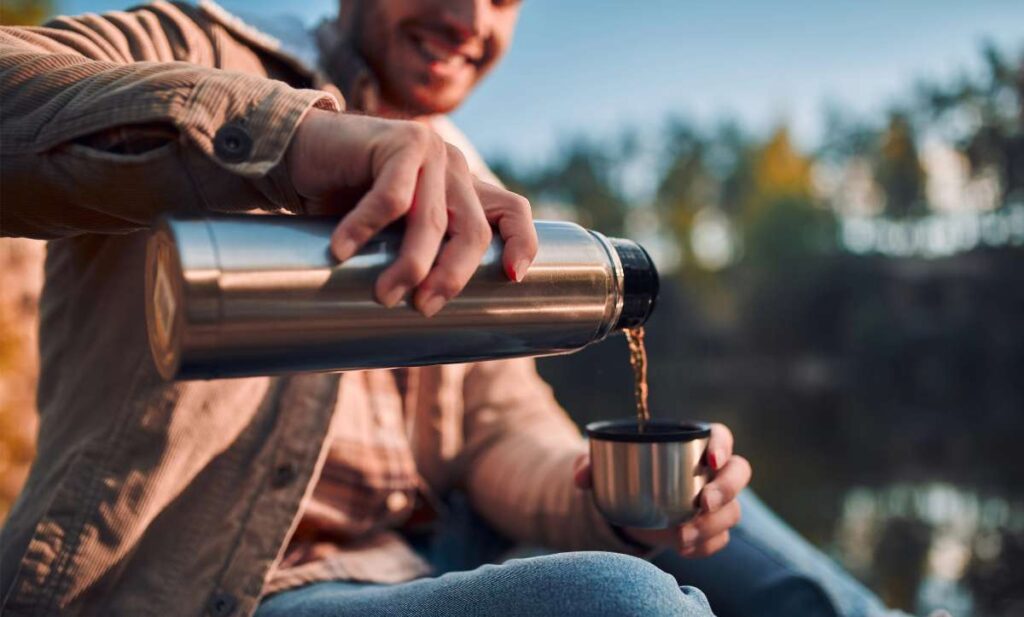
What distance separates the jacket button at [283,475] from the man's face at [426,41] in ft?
2.27

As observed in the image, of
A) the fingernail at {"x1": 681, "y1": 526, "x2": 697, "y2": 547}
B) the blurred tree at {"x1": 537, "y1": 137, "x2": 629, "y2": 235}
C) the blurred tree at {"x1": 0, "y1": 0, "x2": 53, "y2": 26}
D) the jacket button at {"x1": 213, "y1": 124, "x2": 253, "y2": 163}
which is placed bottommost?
the blurred tree at {"x1": 537, "y1": 137, "x2": 629, "y2": 235}

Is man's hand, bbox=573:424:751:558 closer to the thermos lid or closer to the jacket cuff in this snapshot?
the thermos lid

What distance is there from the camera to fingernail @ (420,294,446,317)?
0.78 m

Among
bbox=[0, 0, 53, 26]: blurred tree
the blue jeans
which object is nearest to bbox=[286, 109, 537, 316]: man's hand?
the blue jeans

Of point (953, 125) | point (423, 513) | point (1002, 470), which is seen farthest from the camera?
point (953, 125)

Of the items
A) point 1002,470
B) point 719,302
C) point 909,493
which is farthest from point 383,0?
point 719,302

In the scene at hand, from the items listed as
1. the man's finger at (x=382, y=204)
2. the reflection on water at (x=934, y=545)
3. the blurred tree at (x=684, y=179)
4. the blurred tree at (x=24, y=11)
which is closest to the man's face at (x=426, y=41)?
the man's finger at (x=382, y=204)

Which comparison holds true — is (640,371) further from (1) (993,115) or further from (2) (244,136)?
(1) (993,115)

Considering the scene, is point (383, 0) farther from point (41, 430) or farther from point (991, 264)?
point (991, 264)

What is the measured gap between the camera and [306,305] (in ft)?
2.47

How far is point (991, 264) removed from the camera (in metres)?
17.3

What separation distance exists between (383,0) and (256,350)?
0.95m

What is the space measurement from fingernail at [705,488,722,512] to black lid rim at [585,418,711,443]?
72 millimetres

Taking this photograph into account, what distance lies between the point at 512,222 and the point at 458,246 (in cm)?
9
